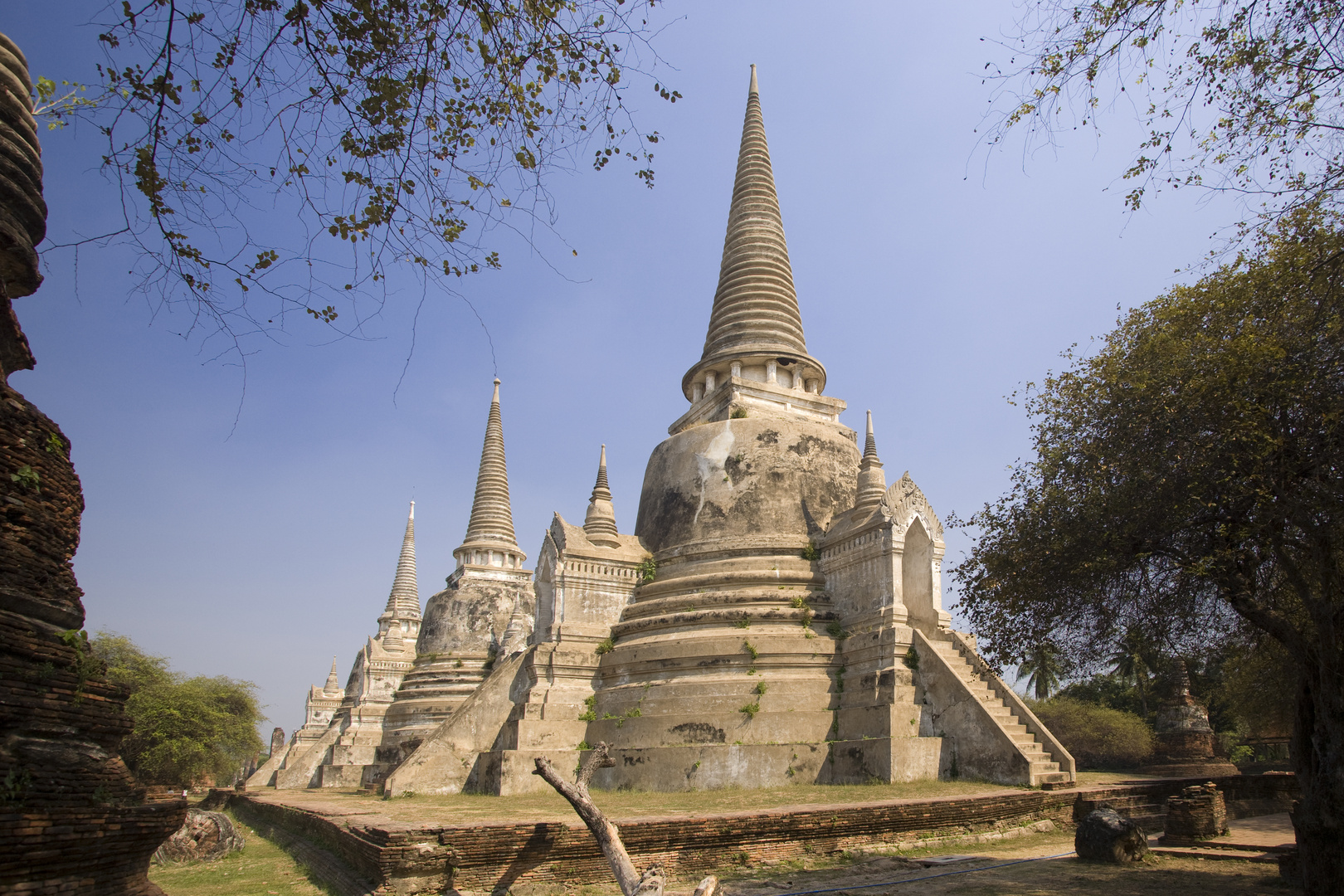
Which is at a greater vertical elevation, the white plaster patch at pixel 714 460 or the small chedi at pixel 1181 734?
the white plaster patch at pixel 714 460

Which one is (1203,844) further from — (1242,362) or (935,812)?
(1242,362)

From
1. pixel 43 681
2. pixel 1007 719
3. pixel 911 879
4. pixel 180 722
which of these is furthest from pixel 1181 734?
pixel 180 722

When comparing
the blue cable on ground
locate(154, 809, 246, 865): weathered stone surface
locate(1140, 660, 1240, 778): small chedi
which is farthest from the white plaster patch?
locate(1140, 660, 1240, 778): small chedi


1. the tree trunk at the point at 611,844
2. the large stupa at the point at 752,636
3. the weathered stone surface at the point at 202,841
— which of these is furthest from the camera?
the large stupa at the point at 752,636

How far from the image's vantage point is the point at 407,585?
129ft

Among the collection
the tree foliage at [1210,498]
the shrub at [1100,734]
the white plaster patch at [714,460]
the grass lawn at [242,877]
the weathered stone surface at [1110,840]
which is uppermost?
the white plaster patch at [714,460]

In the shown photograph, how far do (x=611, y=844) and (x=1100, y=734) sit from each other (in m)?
27.2

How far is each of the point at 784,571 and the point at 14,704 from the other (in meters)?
14.5

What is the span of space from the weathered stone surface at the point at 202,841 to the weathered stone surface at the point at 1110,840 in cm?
1192

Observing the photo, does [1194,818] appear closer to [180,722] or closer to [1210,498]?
[1210,498]

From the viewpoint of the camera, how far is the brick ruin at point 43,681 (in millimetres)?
5121

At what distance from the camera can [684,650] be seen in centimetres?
1700

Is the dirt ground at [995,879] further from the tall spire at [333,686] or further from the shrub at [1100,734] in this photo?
the tall spire at [333,686]

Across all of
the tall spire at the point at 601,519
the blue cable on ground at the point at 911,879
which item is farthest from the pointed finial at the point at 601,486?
the blue cable on ground at the point at 911,879
